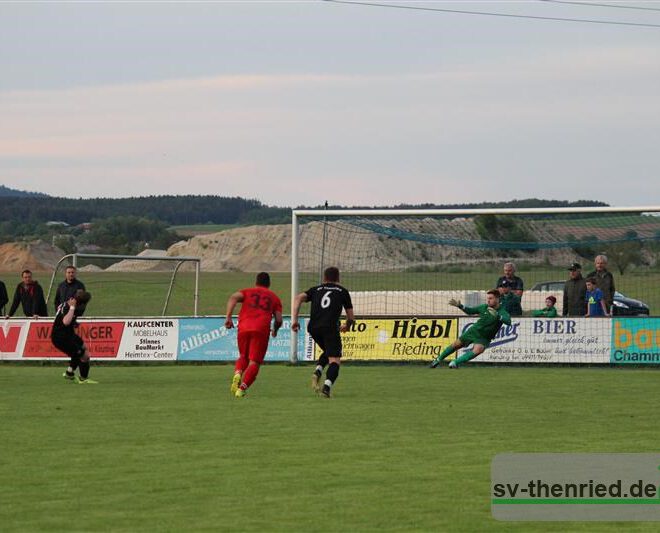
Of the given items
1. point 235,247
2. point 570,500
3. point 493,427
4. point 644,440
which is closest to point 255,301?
point 493,427

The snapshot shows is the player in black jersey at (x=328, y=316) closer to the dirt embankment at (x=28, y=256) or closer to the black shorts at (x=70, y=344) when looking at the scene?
the black shorts at (x=70, y=344)

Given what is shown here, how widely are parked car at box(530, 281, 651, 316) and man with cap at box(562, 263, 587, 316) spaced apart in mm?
6722

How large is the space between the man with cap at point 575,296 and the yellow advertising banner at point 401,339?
88.8 inches

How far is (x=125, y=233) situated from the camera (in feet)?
474

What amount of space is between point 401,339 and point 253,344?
9062 mm

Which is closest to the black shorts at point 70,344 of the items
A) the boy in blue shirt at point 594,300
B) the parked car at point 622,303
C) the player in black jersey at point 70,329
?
the player in black jersey at point 70,329

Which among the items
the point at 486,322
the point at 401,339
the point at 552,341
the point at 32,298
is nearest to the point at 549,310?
the point at 552,341

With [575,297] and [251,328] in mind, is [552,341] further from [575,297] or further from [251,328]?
[251,328]

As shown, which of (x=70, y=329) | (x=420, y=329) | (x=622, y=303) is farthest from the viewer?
(x=622, y=303)

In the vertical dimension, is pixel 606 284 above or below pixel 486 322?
above

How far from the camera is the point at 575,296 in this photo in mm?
26891

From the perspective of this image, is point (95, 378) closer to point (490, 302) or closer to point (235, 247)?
point (490, 302)

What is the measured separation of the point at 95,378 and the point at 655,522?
16439 millimetres

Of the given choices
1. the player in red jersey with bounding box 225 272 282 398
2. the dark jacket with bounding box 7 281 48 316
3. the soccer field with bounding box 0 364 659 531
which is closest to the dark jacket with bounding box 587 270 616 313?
the soccer field with bounding box 0 364 659 531
